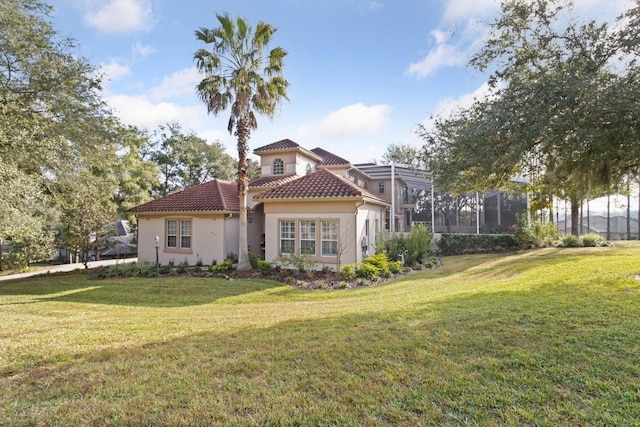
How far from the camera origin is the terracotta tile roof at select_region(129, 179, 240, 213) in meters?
16.1

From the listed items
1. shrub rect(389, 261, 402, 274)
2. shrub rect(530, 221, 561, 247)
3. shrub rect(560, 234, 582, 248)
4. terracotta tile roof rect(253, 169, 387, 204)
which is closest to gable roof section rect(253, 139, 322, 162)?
terracotta tile roof rect(253, 169, 387, 204)

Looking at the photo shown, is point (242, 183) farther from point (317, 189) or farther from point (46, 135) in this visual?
point (46, 135)

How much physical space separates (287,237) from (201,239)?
4797mm

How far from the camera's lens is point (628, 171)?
9656mm

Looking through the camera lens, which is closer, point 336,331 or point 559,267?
point 336,331

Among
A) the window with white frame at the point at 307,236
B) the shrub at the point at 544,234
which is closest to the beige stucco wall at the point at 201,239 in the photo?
the window with white frame at the point at 307,236

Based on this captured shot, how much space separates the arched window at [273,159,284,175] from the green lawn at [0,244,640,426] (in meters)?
12.1

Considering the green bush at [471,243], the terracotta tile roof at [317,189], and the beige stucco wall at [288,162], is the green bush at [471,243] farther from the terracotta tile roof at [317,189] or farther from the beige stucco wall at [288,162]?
the beige stucco wall at [288,162]

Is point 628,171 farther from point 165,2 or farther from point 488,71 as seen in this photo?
point 165,2

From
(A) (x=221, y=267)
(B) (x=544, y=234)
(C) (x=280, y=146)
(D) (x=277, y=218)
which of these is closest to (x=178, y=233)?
(A) (x=221, y=267)

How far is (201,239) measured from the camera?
53.5 ft

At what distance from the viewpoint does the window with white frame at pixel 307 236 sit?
14.2 meters

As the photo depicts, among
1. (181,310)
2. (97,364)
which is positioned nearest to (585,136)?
(97,364)

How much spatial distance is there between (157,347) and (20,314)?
19.2 feet
